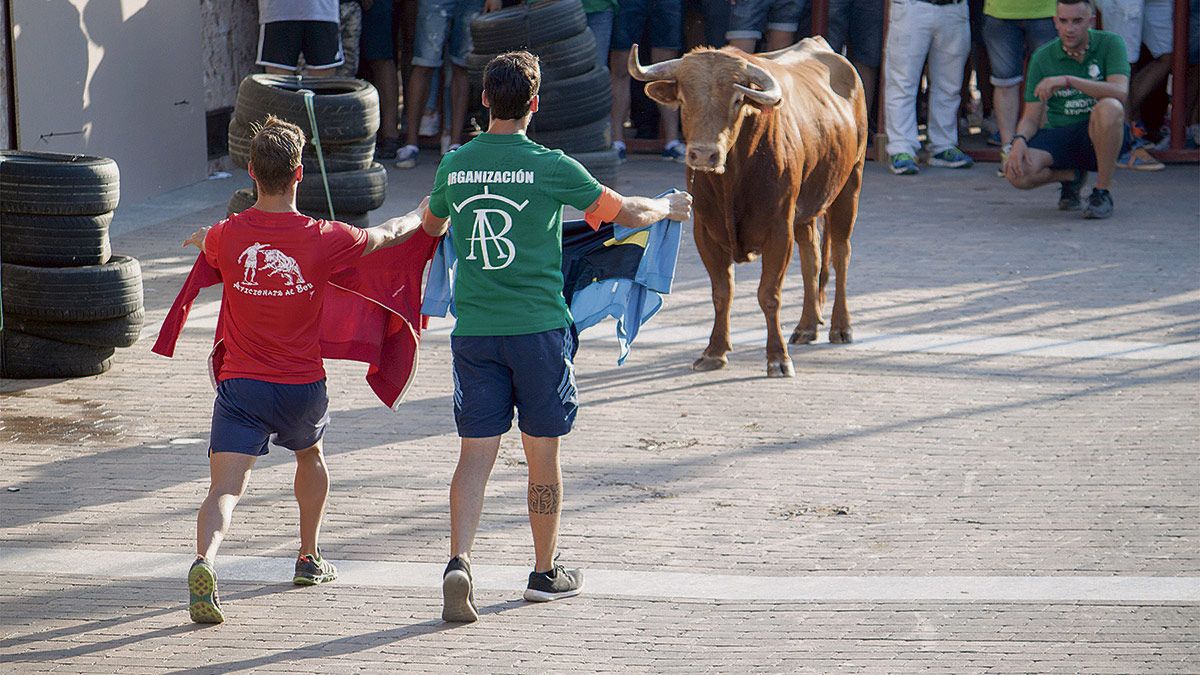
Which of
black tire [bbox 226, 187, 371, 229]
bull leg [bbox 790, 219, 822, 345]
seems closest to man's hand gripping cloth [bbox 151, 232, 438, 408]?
bull leg [bbox 790, 219, 822, 345]

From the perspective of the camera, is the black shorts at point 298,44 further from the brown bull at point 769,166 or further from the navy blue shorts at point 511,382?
the navy blue shorts at point 511,382

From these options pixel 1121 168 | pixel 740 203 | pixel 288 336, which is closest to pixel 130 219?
pixel 740 203

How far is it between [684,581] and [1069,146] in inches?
345

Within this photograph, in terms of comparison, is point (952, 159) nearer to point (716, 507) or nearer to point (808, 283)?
point (808, 283)

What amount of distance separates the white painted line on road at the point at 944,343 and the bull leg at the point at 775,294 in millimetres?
667

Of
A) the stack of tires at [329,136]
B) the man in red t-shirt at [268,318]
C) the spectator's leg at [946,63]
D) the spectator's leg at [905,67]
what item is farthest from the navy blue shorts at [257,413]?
the spectator's leg at [946,63]

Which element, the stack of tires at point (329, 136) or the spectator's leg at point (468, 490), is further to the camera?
the stack of tires at point (329, 136)

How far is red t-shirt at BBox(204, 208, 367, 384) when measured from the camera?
562 cm

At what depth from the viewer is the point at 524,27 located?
556 inches

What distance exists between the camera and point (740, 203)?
915 centimetres

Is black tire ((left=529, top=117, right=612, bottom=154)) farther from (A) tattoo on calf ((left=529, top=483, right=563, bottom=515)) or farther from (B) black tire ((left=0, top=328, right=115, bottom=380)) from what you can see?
(A) tattoo on calf ((left=529, top=483, right=563, bottom=515))

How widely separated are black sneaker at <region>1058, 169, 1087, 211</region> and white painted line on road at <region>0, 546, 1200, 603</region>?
8289 millimetres

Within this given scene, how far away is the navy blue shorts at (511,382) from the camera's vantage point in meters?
5.64

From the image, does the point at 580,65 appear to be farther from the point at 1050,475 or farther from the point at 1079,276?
the point at 1050,475
